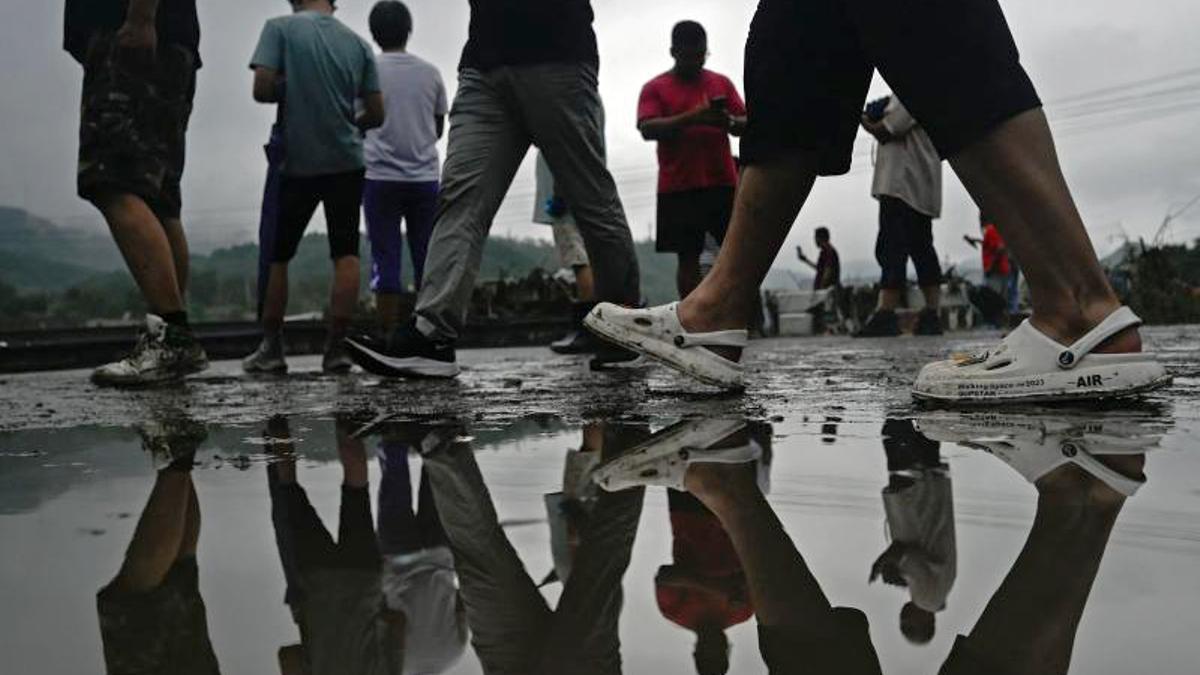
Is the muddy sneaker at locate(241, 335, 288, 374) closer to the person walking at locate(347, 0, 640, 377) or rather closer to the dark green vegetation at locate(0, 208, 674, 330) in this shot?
the person walking at locate(347, 0, 640, 377)

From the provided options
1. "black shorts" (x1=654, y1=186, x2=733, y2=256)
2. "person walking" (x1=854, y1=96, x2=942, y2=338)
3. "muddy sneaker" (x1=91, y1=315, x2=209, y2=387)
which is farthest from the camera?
"person walking" (x1=854, y1=96, x2=942, y2=338)

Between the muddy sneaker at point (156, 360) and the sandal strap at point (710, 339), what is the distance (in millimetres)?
2199

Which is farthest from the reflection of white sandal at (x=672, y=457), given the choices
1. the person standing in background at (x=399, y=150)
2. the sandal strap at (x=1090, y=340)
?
the person standing in background at (x=399, y=150)

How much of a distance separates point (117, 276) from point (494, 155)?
97515 mm

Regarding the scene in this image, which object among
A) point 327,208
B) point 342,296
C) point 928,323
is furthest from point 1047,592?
point 928,323

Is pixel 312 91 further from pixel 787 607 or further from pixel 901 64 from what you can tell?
pixel 787 607

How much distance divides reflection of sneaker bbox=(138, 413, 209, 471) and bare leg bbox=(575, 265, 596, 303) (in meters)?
3.50

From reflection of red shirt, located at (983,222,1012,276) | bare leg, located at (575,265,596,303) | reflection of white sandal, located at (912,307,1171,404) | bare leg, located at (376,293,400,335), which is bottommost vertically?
reflection of white sandal, located at (912,307,1171,404)

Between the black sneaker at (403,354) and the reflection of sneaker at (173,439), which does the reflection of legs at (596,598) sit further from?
the black sneaker at (403,354)

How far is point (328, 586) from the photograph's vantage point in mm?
794

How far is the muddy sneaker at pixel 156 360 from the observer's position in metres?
3.63

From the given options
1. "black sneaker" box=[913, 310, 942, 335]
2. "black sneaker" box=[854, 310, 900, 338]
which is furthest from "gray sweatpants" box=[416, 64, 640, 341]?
"black sneaker" box=[913, 310, 942, 335]

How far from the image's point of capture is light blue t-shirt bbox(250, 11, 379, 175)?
173 inches

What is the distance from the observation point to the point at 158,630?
2.23ft
